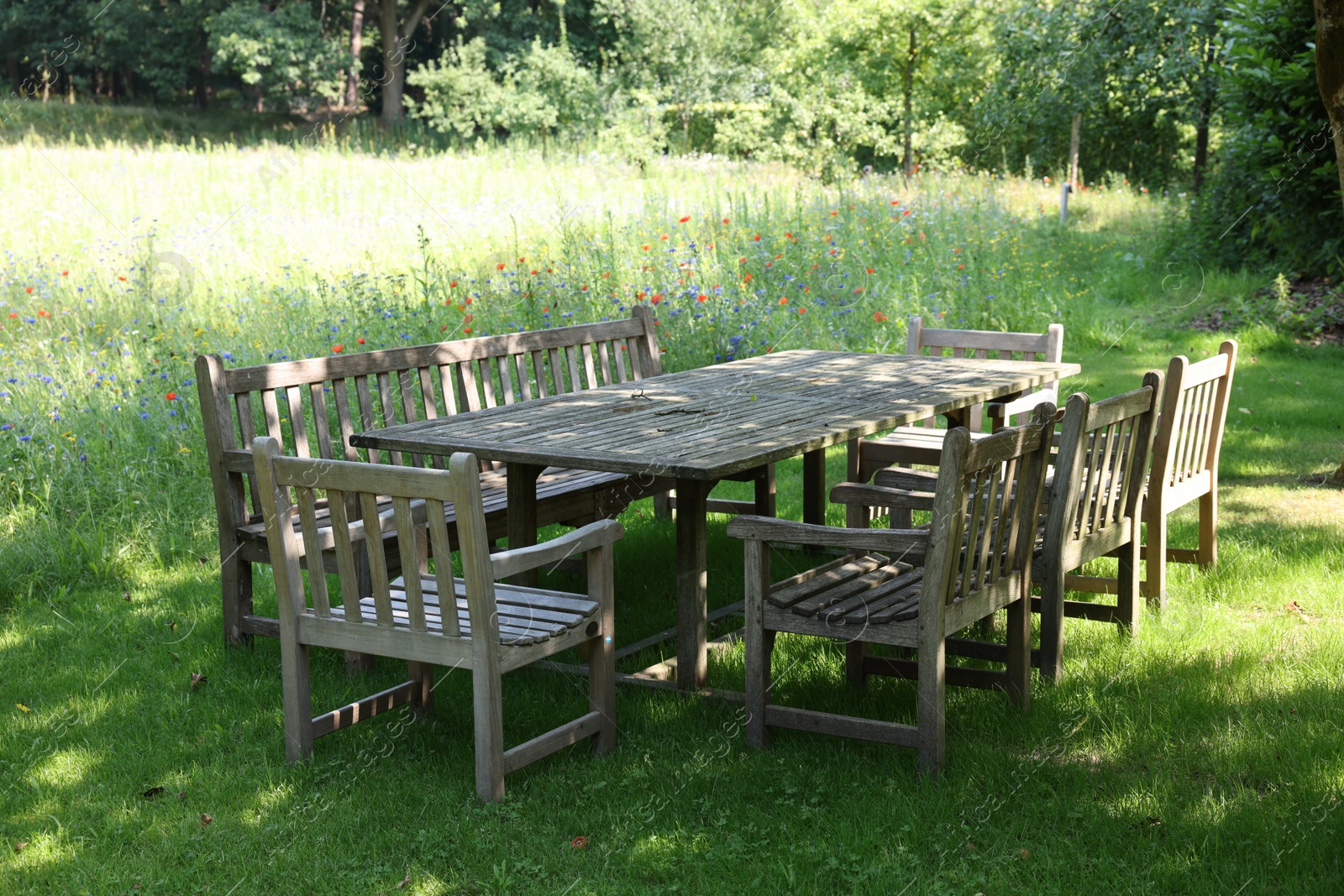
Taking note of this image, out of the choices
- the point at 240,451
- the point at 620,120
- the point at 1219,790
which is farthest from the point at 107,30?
the point at 1219,790

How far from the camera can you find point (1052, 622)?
13.5 ft

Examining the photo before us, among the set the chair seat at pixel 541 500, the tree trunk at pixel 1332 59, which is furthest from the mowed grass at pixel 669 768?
the tree trunk at pixel 1332 59

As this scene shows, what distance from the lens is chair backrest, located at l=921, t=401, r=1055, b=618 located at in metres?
3.26

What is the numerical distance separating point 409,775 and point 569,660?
110 cm

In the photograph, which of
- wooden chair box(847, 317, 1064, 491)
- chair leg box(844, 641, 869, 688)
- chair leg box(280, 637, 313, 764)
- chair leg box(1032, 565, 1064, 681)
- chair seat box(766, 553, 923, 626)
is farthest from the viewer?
wooden chair box(847, 317, 1064, 491)

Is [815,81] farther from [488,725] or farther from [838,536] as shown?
[488,725]

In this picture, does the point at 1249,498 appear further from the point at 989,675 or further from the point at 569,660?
the point at 569,660

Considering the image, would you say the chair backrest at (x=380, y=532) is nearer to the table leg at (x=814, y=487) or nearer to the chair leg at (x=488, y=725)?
the chair leg at (x=488, y=725)

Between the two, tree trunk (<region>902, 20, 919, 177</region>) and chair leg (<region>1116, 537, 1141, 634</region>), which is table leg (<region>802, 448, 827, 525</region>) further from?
tree trunk (<region>902, 20, 919, 177</region>)

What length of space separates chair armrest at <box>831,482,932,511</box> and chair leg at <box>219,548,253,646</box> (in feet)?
7.40

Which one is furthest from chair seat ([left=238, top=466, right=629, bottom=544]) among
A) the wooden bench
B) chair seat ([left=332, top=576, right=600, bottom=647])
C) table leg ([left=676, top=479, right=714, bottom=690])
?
chair seat ([left=332, top=576, right=600, bottom=647])

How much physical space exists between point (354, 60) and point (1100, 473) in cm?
2938

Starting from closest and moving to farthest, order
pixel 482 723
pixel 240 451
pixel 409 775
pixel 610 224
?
pixel 482 723, pixel 409 775, pixel 240 451, pixel 610 224

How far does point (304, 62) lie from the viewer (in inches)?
1219
